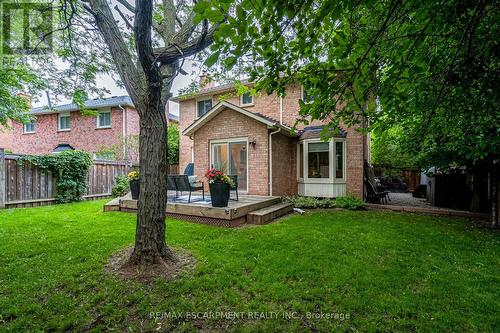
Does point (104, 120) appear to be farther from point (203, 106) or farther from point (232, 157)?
point (232, 157)

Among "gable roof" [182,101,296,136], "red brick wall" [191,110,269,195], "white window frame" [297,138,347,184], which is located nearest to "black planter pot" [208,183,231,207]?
"red brick wall" [191,110,269,195]

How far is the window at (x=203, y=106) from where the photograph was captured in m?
13.4

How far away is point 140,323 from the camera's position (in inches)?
99.7

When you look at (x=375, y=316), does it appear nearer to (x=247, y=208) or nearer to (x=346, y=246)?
(x=346, y=246)

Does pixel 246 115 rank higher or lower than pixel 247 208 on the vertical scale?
higher

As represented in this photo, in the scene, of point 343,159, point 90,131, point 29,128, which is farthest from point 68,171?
point 29,128

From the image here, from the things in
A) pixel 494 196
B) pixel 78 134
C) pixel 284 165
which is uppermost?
pixel 78 134

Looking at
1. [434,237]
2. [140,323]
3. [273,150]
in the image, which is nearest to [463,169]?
[434,237]

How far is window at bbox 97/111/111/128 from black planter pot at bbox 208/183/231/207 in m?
13.3

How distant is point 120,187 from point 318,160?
9531 millimetres

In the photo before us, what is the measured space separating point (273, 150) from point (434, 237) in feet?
18.5

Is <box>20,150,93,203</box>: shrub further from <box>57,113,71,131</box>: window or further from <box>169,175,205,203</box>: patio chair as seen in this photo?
<box>57,113,71,131</box>: window

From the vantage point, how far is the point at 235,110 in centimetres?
986

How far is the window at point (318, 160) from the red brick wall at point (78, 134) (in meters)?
11.5
